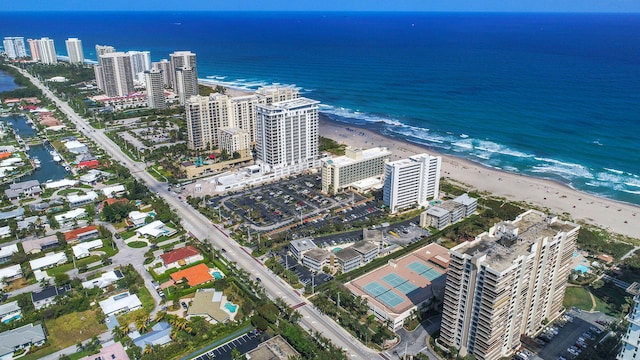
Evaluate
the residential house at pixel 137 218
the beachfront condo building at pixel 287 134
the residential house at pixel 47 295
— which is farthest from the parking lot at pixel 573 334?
the residential house at pixel 137 218

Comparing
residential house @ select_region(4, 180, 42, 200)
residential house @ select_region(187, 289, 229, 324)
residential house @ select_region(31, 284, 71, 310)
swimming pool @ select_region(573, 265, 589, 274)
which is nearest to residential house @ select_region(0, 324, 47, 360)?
residential house @ select_region(31, 284, 71, 310)

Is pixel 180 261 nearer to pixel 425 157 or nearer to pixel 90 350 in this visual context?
pixel 90 350

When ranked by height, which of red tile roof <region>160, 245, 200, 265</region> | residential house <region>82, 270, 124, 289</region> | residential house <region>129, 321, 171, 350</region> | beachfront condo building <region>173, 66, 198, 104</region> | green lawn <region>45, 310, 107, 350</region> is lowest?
green lawn <region>45, 310, 107, 350</region>

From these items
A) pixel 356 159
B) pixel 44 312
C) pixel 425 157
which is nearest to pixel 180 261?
pixel 44 312

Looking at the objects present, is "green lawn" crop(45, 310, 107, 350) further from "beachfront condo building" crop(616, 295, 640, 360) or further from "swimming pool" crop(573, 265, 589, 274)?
"swimming pool" crop(573, 265, 589, 274)

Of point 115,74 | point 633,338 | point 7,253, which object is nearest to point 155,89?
point 115,74

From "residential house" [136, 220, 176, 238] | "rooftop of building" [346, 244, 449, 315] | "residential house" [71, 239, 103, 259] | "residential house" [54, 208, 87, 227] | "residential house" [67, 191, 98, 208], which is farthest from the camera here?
"residential house" [67, 191, 98, 208]
